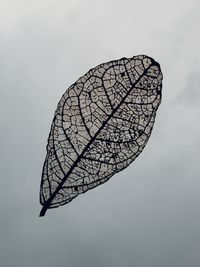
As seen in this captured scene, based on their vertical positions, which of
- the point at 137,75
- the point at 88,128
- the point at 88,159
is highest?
the point at 137,75

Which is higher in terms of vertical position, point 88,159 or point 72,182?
point 88,159

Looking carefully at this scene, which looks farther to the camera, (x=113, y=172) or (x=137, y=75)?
(x=137, y=75)

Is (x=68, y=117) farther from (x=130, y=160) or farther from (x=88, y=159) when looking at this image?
(x=130, y=160)

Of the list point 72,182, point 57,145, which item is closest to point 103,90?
point 57,145

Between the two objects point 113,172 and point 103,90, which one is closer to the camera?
point 113,172

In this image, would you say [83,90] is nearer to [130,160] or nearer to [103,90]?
[103,90]

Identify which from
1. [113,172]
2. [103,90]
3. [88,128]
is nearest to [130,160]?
[113,172]
